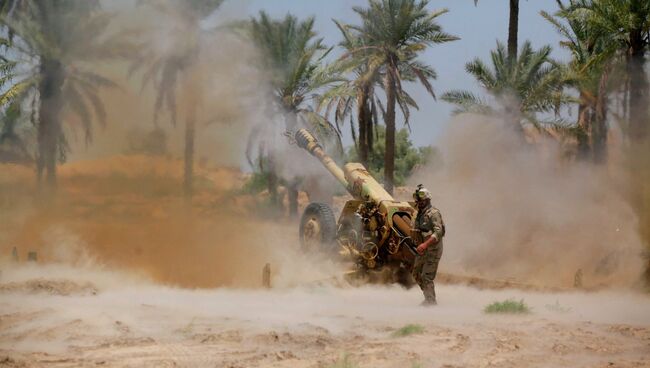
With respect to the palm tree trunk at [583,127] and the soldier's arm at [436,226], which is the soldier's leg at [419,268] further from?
the palm tree trunk at [583,127]

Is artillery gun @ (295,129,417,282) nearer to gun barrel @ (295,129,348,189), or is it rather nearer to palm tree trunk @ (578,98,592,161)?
gun barrel @ (295,129,348,189)

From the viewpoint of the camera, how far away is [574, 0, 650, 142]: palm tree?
2400cm

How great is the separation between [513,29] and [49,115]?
1614cm

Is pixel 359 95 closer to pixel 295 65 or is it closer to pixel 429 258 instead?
pixel 295 65

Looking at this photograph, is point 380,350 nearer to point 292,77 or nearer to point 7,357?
point 7,357

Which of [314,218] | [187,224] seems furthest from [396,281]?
[187,224]

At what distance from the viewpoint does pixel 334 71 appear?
3167 cm

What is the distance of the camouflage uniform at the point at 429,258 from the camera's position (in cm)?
1330

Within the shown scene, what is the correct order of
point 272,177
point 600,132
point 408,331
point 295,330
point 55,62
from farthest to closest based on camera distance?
point 600,132 → point 272,177 → point 55,62 → point 295,330 → point 408,331

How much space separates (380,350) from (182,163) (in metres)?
12.1

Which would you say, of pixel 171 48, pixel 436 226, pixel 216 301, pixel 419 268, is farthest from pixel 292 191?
pixel 436 226

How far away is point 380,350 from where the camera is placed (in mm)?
9211

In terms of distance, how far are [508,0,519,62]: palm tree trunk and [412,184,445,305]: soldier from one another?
18631 mm

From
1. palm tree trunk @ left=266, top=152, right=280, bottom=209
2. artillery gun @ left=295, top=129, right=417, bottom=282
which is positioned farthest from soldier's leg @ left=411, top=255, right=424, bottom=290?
palm tree trunk @ left=266, top=152, right=280, bottom=209
